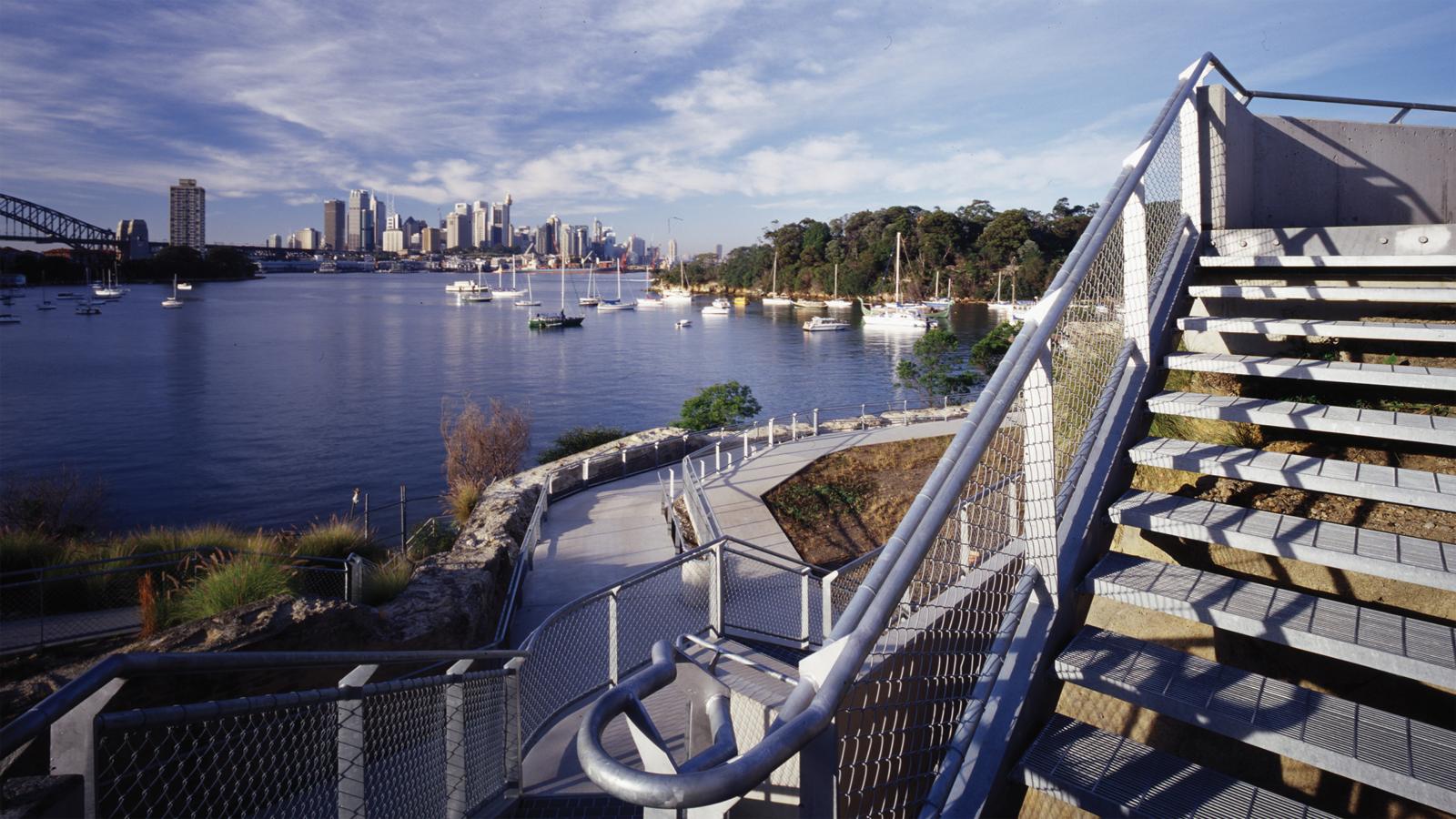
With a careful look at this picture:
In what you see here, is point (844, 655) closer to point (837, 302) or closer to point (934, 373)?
point (934, 373)

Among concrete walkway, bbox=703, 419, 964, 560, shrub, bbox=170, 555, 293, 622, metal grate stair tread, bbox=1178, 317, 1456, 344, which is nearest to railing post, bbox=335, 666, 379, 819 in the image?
metal grate stair tread, bbox=1178, 317, 1456, 344

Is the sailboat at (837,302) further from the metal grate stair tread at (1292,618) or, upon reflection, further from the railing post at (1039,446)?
the railing post at (1039,446)

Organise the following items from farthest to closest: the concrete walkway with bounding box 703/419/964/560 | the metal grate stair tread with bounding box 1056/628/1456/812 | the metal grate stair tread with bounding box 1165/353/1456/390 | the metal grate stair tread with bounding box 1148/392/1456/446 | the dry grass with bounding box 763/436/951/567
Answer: the dry grass with bounding box 763/436/951/567 < the concrete walkway with bounding box 703/419/964/560 < the metal grate stair tread with bounding box 1165/353/1456/390 < the metal grate stair tread with bounding box 1148/392/1456/446 < the metal grate stair tread with bounding box 1056/628/1456/812

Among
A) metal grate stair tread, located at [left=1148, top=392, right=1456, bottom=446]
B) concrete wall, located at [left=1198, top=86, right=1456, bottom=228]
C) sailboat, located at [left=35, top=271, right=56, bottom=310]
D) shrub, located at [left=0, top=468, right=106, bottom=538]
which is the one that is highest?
sailboat, located at [left=35, top=271, right=56, bottom=310]

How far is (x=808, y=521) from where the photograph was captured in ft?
44.2

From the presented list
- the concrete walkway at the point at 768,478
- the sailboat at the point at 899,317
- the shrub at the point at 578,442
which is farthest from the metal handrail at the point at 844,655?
the sailboat at the point at 899,317

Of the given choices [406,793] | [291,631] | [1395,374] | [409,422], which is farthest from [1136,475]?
[409,422]

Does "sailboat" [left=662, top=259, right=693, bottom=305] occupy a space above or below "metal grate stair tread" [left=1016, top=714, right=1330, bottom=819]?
above

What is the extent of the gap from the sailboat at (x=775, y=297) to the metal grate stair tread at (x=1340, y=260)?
365ft

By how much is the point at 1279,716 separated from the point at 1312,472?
1027 millimetres

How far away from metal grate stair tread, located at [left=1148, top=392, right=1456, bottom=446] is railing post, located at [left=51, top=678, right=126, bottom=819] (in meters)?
3.53

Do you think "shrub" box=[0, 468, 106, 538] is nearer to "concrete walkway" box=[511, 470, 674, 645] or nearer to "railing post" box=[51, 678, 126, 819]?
"concrete walkway" box=[511, 470, 674, 645]

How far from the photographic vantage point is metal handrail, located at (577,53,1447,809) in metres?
1.19

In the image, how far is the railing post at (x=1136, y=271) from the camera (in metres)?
3.47
